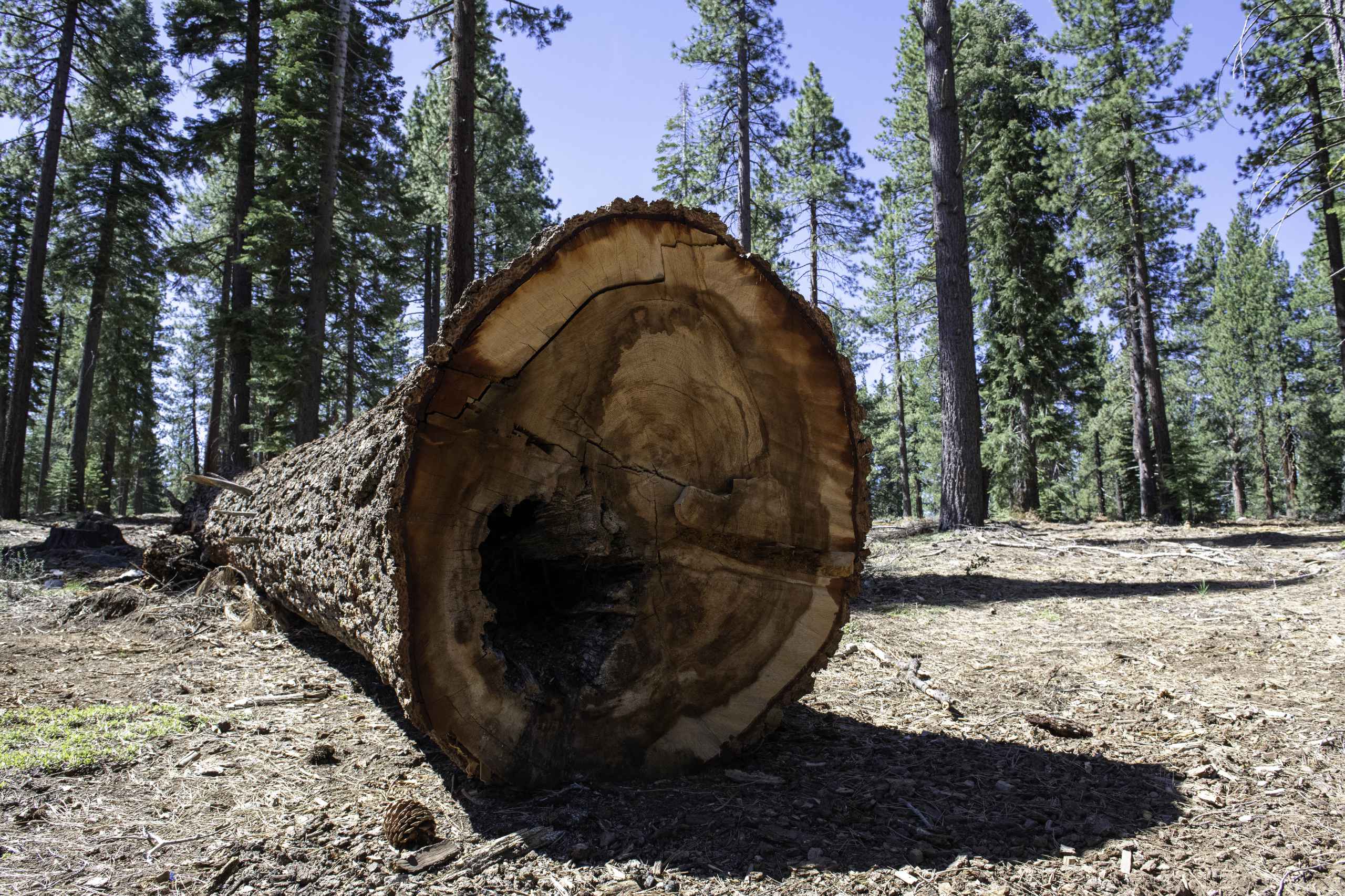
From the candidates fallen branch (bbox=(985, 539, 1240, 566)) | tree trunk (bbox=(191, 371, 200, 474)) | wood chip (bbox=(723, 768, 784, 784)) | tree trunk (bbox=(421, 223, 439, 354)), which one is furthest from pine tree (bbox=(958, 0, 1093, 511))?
tree trunk (bbox=(191, 371, 200, 474))

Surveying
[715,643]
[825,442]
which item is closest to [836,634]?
[715,643]

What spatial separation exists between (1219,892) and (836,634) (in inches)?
56.2

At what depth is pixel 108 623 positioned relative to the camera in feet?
17.9

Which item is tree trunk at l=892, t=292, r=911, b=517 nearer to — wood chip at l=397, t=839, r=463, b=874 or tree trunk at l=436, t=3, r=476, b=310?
tree trunk at l=436, t=3, r=476, b=310

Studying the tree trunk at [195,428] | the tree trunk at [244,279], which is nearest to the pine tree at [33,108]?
the tree trunk at [244,279]

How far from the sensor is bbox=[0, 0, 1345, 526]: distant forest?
12.1 meters

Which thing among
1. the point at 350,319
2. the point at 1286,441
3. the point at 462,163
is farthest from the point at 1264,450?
the point at 462,163

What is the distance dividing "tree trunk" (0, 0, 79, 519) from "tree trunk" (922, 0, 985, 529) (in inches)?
671

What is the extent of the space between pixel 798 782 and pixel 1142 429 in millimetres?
15934

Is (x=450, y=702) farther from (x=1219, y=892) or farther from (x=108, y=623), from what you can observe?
(x=108, y=623)

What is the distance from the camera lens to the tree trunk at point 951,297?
9180mm

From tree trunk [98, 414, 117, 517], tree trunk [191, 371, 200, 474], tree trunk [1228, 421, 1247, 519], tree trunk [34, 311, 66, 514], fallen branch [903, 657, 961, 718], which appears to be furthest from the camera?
tree trunk [191, 371, 200, 474]

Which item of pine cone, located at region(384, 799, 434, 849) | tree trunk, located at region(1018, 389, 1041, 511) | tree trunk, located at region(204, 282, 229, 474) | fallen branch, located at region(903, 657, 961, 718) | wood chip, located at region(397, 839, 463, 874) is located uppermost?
tree trunk, located at region(204, 282, 229, 474)

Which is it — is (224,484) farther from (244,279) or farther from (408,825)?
(244,279)
